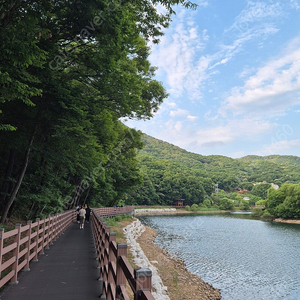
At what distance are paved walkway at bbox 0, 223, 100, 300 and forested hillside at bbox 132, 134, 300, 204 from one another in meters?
42.4

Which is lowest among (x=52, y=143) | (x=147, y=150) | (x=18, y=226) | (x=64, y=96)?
(x=18, y=226)

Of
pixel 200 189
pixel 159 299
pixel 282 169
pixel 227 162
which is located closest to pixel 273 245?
pixel 159 299

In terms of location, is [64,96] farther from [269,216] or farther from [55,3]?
[269,216]

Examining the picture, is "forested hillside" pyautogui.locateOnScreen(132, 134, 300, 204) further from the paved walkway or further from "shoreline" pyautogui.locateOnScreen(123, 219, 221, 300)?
the paved walkway

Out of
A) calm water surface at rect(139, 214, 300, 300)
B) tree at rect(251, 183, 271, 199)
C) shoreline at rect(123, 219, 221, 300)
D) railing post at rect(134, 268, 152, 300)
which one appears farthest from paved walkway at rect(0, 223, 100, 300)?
tree at rect(251, 183, 271, 199)

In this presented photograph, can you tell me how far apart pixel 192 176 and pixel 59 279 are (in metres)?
92.3

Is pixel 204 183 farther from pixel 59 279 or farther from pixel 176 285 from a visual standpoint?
pixel 59 279

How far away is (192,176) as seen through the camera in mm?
95812

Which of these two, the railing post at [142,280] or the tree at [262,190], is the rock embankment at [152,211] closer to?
the tree at [262,190]

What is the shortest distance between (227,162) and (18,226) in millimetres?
177326

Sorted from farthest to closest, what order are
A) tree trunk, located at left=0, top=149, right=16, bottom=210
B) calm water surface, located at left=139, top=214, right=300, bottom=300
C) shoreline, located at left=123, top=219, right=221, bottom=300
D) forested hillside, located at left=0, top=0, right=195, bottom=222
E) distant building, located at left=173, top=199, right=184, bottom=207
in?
distant building, located at left=173, top=199, right=184, bottom=207 < calm water surface, located at left=139, top=214, right=300, bottom=300 < tree trunk, located at left=0, top=149, right=16, bottom=210 < shoreline, located at left=123, top=219, right=221, bottom=300 < forested hillside, located at left=0, top=0, right=195, bottom=222

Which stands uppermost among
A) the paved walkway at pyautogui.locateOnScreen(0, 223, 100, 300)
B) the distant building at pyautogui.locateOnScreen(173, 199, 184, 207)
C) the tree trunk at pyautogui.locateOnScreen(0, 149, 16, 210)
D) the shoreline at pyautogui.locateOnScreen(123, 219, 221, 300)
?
the tree trunk at pyautogui.locateOnScreen(0, 149, 16, 210)

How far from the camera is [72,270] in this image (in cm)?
621

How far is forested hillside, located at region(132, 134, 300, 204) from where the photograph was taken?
291 ft
